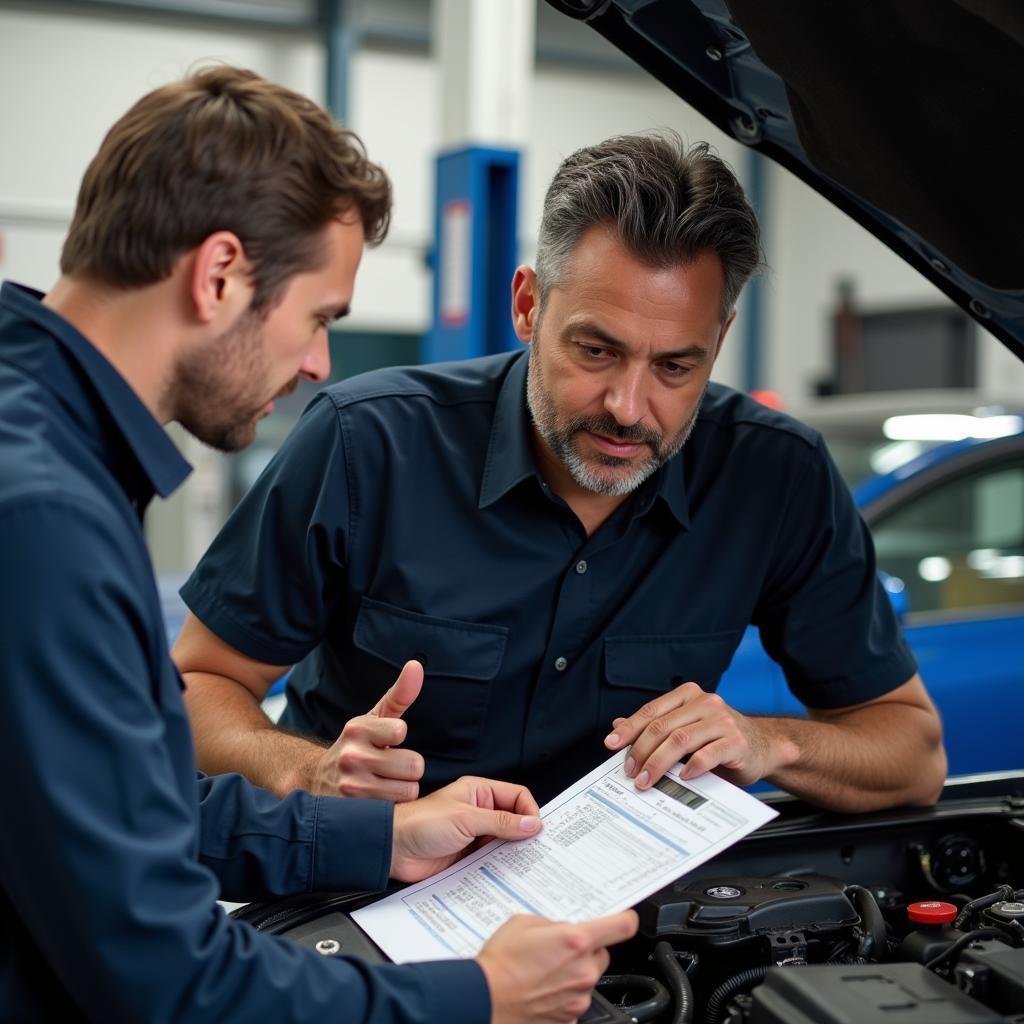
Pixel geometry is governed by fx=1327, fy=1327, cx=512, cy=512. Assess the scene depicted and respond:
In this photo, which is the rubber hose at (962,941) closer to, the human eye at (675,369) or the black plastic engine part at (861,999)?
the black plastic engine part at (861,999)

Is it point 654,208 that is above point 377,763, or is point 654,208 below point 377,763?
above

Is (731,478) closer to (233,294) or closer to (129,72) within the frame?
(233,294)

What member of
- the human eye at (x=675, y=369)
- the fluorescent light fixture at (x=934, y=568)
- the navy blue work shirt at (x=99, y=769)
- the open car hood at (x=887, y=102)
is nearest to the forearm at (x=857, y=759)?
the human eye at (x=675, y=369)

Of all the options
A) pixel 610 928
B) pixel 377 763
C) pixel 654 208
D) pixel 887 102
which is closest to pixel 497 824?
pixel 377 763

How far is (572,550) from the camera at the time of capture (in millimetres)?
1968

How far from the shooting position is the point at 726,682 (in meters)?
2.97

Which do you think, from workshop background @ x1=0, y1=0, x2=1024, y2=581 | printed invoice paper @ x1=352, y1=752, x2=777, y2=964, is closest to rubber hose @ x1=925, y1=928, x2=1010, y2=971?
printed invoice paper @ x1=352, y1=752, x2=777, y2=964

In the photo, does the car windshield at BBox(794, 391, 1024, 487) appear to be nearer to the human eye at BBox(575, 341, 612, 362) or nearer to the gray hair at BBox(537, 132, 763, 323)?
the gray hair at BBox(537, 132, 763, 323)

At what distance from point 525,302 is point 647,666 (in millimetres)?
582

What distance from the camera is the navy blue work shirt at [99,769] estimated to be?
1019 millimetres

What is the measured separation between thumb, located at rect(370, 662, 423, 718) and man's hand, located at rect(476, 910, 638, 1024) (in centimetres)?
36

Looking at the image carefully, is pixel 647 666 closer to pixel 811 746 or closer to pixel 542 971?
pixel 811 746

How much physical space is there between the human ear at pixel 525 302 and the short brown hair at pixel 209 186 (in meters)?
0.76

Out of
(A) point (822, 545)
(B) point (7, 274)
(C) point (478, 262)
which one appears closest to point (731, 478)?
(A) point (822, 545)
